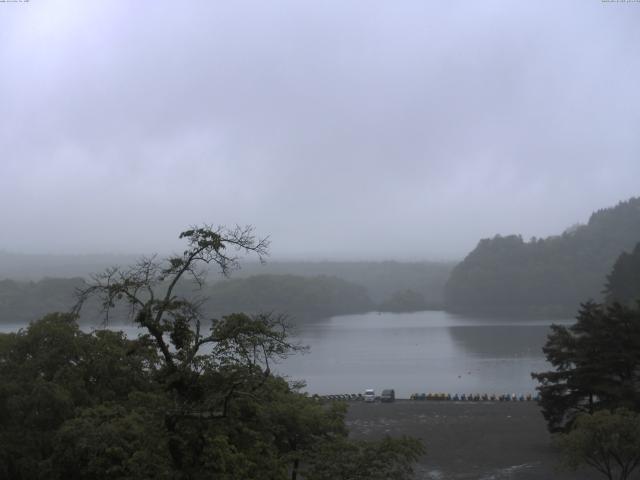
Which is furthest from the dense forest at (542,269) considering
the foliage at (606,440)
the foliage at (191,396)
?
the foliage at (191,396)

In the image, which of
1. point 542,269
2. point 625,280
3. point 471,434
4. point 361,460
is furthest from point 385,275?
point 361,460

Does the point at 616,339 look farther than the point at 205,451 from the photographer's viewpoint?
Yes

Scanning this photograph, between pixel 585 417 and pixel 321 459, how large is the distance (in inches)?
234

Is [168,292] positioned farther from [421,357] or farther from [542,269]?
[542,269]

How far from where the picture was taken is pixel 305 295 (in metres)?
66.7

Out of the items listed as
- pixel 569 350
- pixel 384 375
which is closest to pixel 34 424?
pixel 569 350

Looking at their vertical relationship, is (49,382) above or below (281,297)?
above

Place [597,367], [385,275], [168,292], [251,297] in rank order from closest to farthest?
[168,292] < [597,367] < [251,297] < [385,275]

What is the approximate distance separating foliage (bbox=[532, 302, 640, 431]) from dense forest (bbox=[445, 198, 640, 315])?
53178 mm

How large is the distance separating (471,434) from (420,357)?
842 inches

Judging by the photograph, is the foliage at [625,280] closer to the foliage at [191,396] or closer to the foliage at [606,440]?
the foliage at [606,440]

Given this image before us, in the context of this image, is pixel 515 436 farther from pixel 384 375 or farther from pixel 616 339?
pixel 384 375

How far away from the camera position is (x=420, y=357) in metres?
37.6

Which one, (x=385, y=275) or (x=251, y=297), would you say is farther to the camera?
(x=385, y=275)
